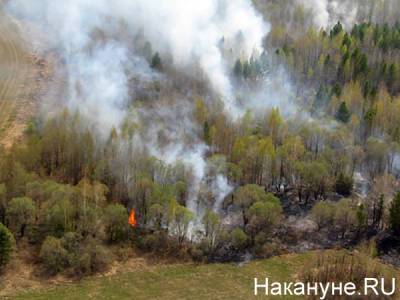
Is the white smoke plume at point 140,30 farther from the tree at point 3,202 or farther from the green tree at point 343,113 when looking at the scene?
the tree at point 3,202

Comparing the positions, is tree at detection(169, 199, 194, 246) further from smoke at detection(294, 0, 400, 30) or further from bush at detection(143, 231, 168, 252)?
smoke at detection(294, 0, 400, 30)

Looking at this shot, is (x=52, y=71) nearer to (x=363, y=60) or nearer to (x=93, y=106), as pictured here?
(x=93, y=106)

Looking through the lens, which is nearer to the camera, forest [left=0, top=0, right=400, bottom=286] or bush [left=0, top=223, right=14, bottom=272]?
bush [left=0, top=223, right=14, bottom=272]

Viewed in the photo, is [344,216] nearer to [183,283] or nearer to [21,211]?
[183,283]

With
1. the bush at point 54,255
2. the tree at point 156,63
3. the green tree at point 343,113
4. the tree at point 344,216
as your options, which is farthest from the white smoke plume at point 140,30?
the bush at point 54,255

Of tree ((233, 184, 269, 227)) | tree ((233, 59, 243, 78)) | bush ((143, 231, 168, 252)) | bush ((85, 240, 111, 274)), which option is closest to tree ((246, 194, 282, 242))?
tree ((233, 184, 269, 227))
